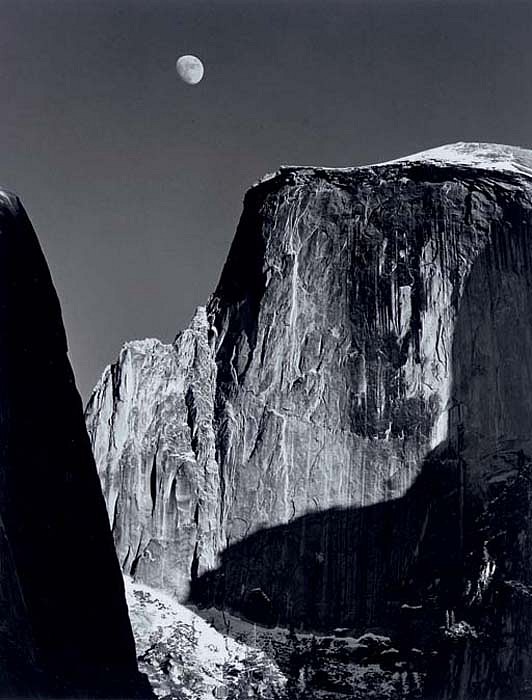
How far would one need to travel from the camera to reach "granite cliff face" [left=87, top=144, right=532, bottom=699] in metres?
50.9

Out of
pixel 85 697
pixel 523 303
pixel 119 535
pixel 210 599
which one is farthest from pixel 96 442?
pixel 85 697

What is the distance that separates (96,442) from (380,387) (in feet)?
50.4

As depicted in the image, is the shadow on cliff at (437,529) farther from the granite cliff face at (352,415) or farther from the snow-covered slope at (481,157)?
the snow-covered slope at (481,157)

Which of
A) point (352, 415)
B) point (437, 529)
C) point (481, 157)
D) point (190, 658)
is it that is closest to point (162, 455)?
point (352, 415)

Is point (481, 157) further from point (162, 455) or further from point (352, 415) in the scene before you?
point (162, 455)

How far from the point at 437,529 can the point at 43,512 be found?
33.4 metres

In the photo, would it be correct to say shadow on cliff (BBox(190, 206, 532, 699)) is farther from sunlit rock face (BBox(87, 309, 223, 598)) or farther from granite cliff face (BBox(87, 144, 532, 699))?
sunlit rock face (BBox(87, 309, 223, 598))

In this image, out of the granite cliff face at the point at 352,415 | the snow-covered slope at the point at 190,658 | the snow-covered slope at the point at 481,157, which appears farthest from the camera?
the snow-covered slope at the point at 481,157

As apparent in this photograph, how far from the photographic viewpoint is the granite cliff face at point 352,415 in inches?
2003

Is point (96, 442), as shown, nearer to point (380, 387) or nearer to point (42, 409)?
point (380, 387)

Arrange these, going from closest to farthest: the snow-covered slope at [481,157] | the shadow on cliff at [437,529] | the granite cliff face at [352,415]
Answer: the shadow on cliff at [437,529], the granite cliff face at [352,415], the snow-covered slope at [481,157]

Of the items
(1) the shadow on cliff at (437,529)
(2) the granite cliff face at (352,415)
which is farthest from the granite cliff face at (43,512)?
(2) the granite cliff face at (352,415)

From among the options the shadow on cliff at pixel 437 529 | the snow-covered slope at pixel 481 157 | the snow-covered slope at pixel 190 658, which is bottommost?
the snow-covered slope at pixel 190 658

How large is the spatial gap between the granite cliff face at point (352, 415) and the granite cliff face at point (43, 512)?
96.4ft
